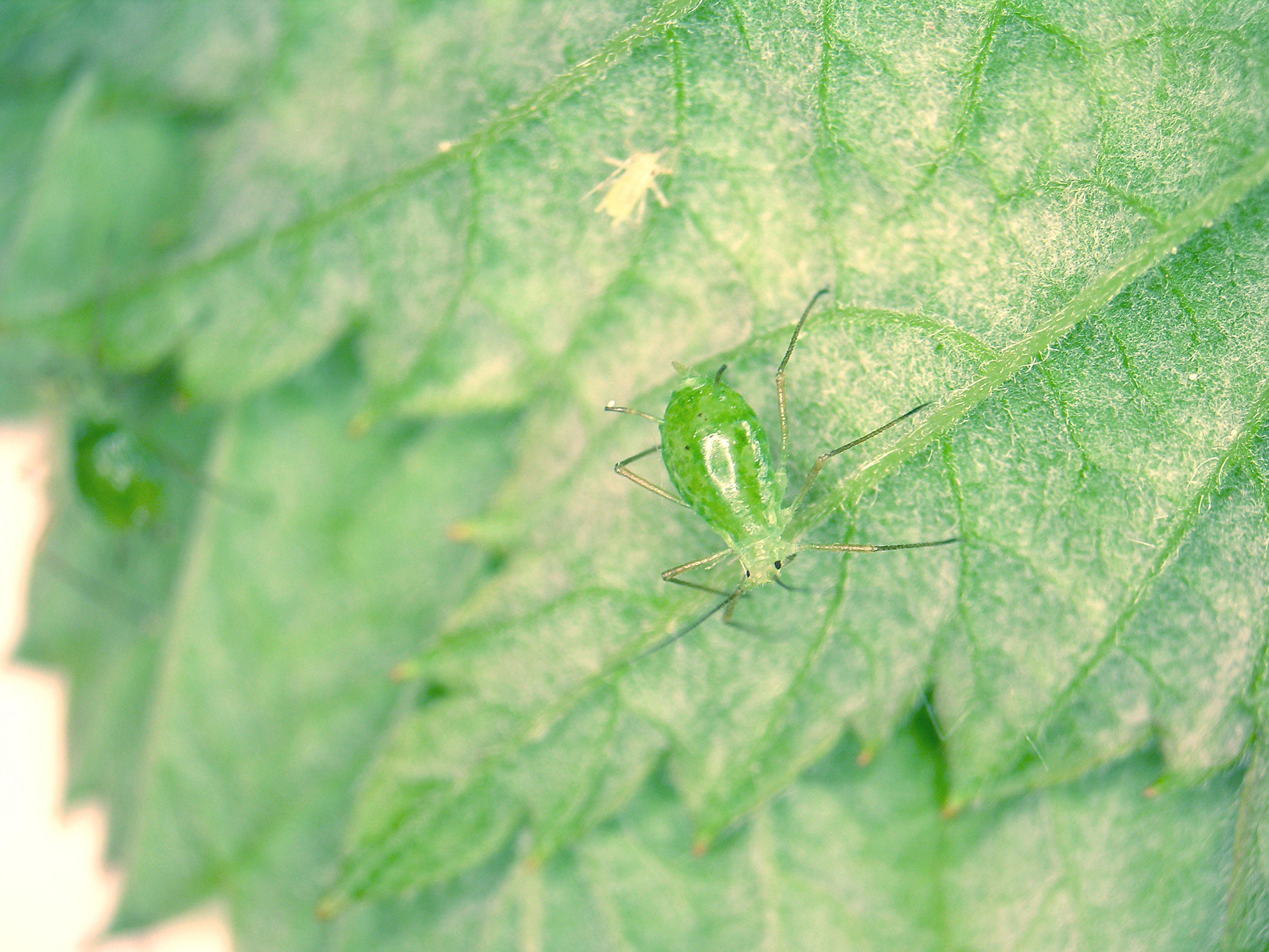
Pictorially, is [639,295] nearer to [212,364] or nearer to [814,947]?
[212,364]

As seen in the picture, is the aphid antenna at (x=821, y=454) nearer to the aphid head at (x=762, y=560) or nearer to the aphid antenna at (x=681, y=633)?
the aphid head at (x=762, y=560)

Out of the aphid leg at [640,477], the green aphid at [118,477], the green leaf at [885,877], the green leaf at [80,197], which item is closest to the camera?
the aphid leg at [640,477]

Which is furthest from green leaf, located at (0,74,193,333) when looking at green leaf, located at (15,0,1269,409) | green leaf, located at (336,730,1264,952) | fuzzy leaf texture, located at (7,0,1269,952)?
green leaf, located at (336,730,1264,952)

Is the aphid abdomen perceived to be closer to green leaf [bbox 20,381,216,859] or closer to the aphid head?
the aphid head

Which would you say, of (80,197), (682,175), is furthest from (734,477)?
(80,197)

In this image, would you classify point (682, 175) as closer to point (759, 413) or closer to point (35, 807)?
point (759, 413)

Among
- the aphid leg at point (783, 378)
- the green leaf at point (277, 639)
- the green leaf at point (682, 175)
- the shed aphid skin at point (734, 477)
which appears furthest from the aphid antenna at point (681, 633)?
the green leaf at point (277, 639)

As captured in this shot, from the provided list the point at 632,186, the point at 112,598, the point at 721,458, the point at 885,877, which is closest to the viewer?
the point at 721,458

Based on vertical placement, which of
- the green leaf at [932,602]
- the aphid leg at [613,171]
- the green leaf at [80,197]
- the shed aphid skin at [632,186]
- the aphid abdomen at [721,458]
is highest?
the green leaf at [80,197]
